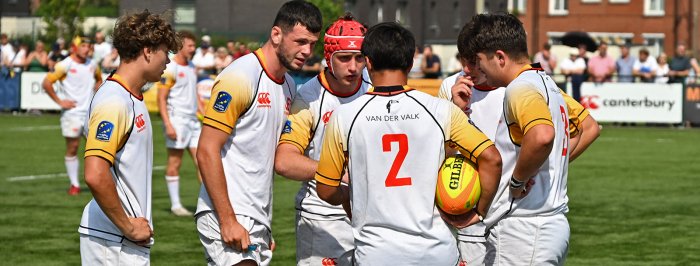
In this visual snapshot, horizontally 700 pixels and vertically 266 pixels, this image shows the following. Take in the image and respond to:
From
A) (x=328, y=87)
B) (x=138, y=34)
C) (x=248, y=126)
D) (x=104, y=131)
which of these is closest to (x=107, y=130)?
(x=104, y=131)

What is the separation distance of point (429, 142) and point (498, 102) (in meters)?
1.97

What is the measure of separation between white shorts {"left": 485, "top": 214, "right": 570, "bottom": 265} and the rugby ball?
750mm

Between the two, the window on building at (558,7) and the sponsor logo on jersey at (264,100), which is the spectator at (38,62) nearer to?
the sponsor logo on jersey at (264,100)

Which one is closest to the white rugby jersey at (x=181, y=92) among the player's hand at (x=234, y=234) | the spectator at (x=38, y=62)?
the player's hand at (x=234, y=234)

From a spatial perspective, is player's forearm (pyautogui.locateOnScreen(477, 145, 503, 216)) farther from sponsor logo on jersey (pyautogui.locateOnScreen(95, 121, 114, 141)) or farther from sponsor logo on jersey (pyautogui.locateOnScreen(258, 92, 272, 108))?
sponsor logo on jersey (pyautogui.locateOnScreen(95, 121, 114, 141))

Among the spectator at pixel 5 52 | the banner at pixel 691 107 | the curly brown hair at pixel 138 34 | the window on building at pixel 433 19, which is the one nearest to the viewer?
the curly brown hair at pixel 138 34

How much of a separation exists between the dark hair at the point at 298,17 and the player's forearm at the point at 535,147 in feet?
4.88

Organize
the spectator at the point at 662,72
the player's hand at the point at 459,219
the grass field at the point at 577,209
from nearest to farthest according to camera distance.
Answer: the player's hand at the point at 459,219 < the grass field at the point at 577,209 < the spectator at the point at 662,72

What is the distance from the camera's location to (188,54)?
54.1 feet

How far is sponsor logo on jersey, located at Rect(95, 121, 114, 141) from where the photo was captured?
20.9ft

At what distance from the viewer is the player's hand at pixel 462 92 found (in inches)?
303

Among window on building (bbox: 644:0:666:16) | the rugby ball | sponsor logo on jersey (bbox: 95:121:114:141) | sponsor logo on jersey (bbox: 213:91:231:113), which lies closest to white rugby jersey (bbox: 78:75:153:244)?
sponsor logo on jersey (bbox: 95:121:114:141)

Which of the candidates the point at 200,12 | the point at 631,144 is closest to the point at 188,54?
the point at 631,144

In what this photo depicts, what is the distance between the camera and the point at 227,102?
7012 millimetres
